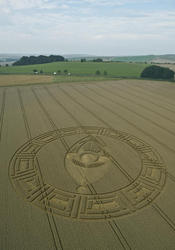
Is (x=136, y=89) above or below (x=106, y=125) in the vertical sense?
above

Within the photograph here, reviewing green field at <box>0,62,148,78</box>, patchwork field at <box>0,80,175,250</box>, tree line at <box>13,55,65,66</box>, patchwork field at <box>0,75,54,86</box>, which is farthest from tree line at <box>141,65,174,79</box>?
tree line at <box>13,55,65,66</box>

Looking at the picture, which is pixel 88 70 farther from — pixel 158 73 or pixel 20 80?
pixel 20 80

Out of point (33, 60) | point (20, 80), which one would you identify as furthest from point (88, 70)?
point (33, 60)

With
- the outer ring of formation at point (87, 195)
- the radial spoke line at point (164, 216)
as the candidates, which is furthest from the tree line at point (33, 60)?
the radial spoke line at point (164, 216)

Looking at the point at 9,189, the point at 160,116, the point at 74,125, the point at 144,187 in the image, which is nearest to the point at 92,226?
the point at 144,187

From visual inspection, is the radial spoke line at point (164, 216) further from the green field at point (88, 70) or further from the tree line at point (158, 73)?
the green field at point (88, 70)

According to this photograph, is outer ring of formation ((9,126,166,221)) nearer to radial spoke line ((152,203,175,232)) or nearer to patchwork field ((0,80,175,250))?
patchwork field ((0,80,175,250))

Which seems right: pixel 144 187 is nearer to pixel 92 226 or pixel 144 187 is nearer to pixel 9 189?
pixel 92 226
